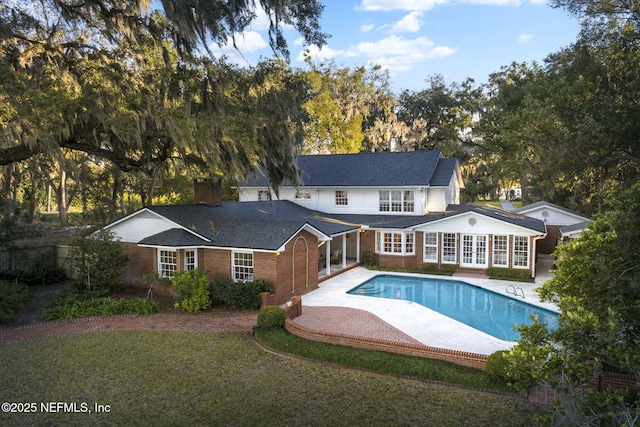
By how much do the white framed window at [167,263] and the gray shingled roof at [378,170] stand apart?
8169 millimetres

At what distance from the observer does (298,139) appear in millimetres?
17562

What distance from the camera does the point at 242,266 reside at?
15.6 metres

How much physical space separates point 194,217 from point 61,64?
7087 mm

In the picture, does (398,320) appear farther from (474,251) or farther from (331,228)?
(474,251)

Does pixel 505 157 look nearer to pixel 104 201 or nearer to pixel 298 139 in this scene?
pixel 298 139

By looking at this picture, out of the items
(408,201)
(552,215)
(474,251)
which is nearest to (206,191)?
(408,201)

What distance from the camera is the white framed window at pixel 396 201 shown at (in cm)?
2386

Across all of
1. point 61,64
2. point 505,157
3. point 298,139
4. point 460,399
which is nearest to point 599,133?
point 505,157

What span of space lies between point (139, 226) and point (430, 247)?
13814 millimetres

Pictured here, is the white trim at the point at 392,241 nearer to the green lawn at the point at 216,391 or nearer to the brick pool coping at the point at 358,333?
the brick pool coping at the point at 358,333

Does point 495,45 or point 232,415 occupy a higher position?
point 495,45

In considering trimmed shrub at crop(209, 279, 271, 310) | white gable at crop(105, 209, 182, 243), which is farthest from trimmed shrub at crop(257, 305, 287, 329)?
white gable at crop(105, 209, 182, 243)

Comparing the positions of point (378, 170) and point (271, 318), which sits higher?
point (378, 170)

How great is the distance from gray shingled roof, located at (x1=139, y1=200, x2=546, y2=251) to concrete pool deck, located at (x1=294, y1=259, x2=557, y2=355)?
8.70ft
